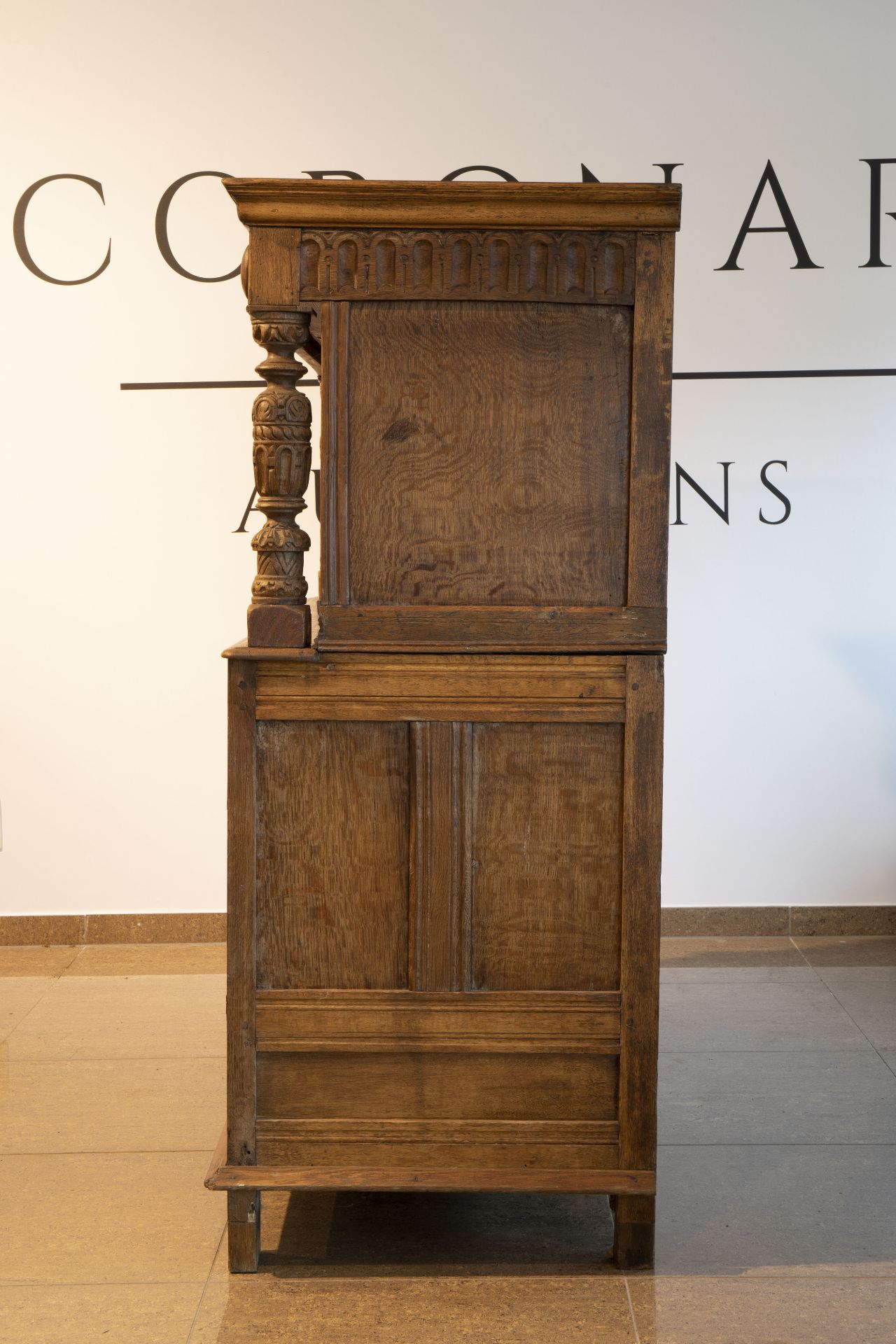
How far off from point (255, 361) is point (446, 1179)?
7.67 ft

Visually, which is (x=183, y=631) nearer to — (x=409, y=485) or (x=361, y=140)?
(x=361, y=140)

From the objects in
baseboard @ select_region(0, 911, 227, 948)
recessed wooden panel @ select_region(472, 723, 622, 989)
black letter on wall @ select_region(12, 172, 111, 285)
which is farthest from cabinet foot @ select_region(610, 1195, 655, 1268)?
black letter on wall @ select_region(12, 172, 111, 285)

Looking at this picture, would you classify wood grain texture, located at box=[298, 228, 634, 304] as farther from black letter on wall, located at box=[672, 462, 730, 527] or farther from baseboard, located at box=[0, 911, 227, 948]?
baseboard, located at box=[0, 911, 227, 948]

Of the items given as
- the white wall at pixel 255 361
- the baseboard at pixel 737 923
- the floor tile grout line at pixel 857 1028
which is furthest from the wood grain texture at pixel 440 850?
the baseboard at pixel 737 923

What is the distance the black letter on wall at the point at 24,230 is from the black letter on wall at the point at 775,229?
1.72 metres

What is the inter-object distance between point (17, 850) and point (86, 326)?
1495 mm

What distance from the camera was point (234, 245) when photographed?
3594 mm

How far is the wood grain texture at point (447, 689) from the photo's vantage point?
6.66 ft

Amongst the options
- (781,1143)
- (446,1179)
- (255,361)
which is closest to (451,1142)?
(446,1179)

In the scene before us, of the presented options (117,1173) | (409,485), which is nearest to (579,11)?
(409,485)

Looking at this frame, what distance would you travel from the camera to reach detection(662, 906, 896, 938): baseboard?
379 cm

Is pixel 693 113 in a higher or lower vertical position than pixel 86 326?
higher

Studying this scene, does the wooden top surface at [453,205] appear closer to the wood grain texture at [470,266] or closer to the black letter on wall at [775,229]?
the wood grain texture at [470,266]

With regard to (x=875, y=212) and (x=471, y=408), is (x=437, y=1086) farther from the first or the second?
(x=875, y=212)
